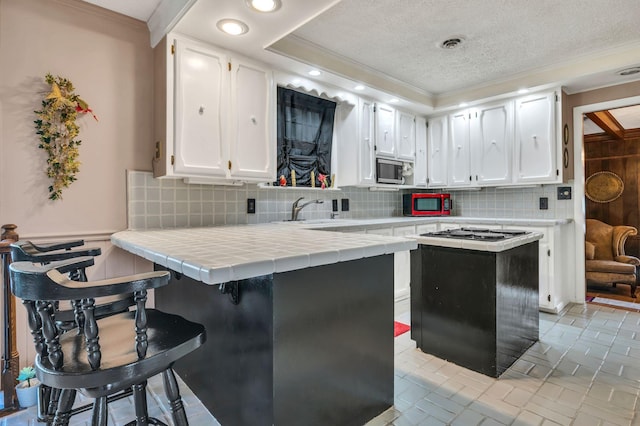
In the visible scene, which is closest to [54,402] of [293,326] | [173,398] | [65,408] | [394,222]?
[65,408]

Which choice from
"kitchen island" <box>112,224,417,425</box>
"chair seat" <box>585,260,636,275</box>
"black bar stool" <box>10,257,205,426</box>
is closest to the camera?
"black bar stool" <box>10,257,205,426</box>

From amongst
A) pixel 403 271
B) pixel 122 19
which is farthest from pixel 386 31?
pixel 403 271

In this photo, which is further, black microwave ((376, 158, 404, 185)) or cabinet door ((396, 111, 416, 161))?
cabinet door ((396, 111, 416, 161))

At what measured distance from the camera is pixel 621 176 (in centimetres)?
561

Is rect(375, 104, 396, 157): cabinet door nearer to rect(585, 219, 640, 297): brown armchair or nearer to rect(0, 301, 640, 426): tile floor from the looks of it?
rect(0, 301, 640, 426): tile floor

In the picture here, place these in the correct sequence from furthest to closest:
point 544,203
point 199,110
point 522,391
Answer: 1. point 544,203
2. point 199,110
3. point 522,391

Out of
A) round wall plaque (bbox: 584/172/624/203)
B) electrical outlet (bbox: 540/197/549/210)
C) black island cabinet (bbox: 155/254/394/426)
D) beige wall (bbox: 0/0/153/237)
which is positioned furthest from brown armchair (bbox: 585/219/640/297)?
beige wall (bbox: 0/0/153/237)

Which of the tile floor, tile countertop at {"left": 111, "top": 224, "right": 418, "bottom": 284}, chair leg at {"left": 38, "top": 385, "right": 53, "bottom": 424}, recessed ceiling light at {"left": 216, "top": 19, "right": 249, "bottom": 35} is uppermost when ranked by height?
recessed ceiling light at {"left": 216, "top": 19, "right": 249, "bottom": 35}

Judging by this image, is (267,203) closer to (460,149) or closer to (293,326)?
(293,326)

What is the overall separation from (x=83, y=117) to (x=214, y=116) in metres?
0.82

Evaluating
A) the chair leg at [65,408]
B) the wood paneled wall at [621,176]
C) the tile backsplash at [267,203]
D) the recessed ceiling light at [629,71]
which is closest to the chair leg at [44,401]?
the chair leg at [65,408]

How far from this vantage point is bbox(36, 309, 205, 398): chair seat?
0.94m

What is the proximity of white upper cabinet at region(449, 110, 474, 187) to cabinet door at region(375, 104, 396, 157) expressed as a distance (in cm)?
85

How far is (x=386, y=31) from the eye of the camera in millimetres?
2707
